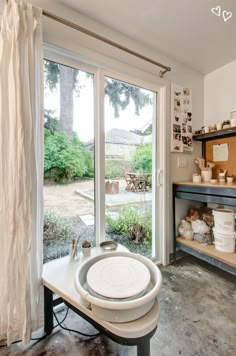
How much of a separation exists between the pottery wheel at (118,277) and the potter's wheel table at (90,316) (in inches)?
4.4

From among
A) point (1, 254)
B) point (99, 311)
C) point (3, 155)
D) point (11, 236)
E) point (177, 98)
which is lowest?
point (99, 311)

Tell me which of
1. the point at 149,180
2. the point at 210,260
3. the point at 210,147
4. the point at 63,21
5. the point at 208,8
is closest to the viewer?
the point at 63,21

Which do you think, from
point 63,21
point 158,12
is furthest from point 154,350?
point 158,12

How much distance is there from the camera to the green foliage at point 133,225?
1818mm

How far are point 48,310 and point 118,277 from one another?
620 millimetres

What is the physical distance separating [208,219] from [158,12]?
76.4 inches

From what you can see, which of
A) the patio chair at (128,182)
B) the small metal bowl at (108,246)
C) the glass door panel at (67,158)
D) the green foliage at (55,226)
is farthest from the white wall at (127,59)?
the green foliage at (55,226)

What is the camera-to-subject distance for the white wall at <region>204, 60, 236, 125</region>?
2090 millimetres

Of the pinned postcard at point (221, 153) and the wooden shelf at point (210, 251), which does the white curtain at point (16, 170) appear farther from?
the pinned postcard at point (221, 153)

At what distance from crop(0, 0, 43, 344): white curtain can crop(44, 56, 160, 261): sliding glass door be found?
1.04 feet

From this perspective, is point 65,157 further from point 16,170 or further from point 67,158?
point 16,170

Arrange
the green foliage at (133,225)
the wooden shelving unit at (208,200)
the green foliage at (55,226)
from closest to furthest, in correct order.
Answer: the green foliage at (55,226)
the wooden shelving unit at (208,200)
the green foliage at (133,225)

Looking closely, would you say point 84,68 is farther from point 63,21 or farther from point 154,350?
point 154,350

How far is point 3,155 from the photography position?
1.05 m
